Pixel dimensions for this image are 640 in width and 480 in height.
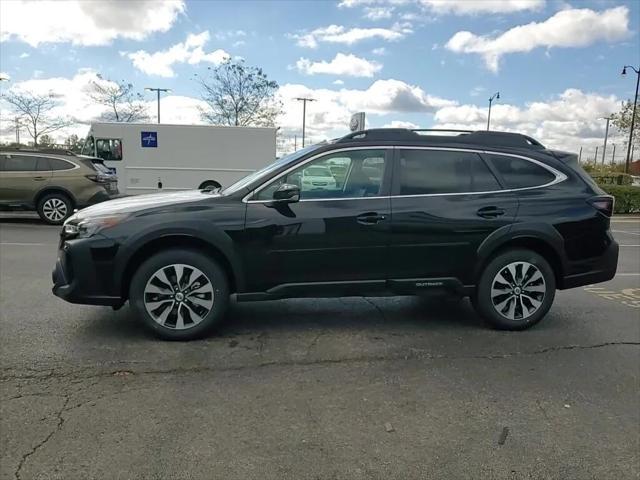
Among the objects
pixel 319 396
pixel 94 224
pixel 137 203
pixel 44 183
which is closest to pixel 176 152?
pixel 44 183

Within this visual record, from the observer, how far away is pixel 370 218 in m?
4.57

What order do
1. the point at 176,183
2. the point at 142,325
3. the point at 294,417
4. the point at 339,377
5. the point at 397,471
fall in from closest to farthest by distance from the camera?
the point at 397,471
the point at 294,417
the point at 339,377
the point at 142,325
the point at 176,183

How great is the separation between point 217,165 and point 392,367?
16.1 m

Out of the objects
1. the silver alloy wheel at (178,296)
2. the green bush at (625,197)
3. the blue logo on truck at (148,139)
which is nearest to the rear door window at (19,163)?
the blue logo on truck at (148,139)

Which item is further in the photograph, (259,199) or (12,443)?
(259,199)

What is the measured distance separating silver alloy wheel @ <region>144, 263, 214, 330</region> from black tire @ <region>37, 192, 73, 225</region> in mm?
9687

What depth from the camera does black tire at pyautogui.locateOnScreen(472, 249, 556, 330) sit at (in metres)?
4.87

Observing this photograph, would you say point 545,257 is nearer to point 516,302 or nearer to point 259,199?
→ point 516,302

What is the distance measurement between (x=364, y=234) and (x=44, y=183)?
1090 centimetres

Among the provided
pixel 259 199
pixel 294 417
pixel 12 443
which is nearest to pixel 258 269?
pixel 259 199

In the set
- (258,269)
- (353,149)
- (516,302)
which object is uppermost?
(353,149)

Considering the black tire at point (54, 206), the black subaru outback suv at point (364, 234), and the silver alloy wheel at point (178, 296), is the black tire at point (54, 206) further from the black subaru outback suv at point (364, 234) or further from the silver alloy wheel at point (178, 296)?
the silver alloy wheel at point (178, 296)

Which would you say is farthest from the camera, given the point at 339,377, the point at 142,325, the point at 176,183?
the point at 176,183

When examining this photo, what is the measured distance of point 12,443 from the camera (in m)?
2.88
